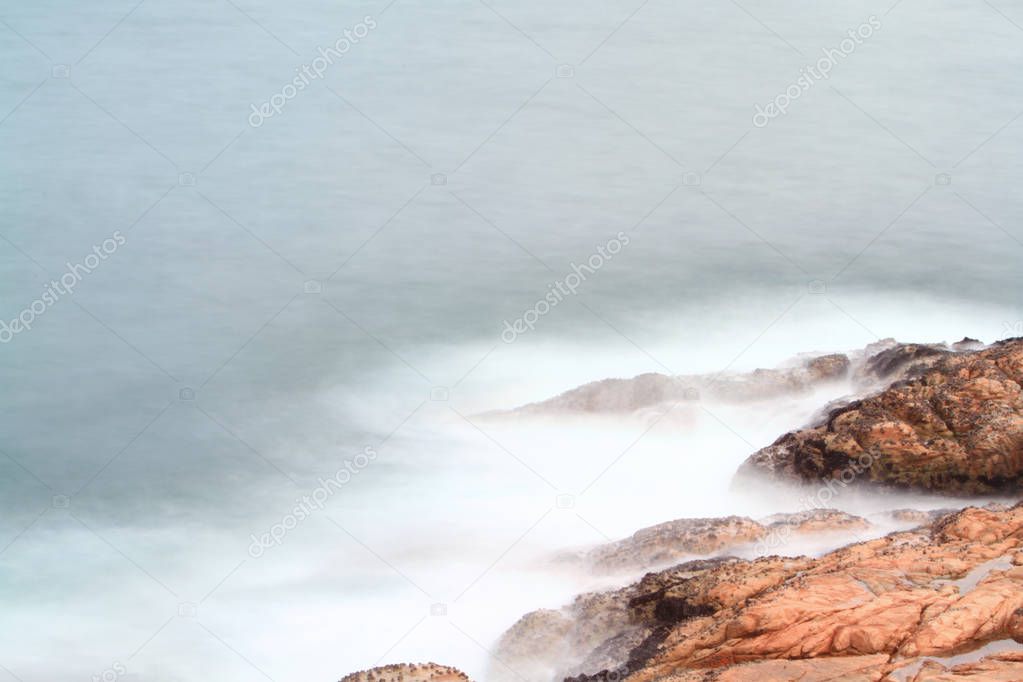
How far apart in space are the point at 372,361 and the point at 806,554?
62.8ft

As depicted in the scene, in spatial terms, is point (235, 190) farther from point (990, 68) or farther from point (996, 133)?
point (990, 68)

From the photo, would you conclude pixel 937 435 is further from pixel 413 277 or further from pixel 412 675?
pixel 413 277

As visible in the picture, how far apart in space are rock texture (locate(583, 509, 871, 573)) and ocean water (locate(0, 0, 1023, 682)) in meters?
0.72

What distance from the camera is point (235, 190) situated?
4725cm

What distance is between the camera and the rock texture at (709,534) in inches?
731

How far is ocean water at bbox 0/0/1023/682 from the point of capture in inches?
953

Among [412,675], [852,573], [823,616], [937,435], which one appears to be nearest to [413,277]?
[937,435]

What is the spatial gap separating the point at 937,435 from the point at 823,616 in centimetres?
757

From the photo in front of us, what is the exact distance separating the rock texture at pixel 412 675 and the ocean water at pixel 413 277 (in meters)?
3.69

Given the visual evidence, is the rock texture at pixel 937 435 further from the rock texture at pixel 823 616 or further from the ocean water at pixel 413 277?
the rock texture at pixel 823 616

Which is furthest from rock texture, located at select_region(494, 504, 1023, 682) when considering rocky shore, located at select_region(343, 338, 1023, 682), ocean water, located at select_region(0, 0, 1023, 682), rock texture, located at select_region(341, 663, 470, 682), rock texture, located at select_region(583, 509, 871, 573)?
ocean water, located at select_region(0, 0, 1023, 682)

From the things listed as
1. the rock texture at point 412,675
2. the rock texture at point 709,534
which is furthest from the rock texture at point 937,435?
the rock texture at point 412,675

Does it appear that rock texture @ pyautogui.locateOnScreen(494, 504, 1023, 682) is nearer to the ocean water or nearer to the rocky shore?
the rocky shore

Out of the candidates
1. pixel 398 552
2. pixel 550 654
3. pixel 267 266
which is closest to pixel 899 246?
pixel 267 266
